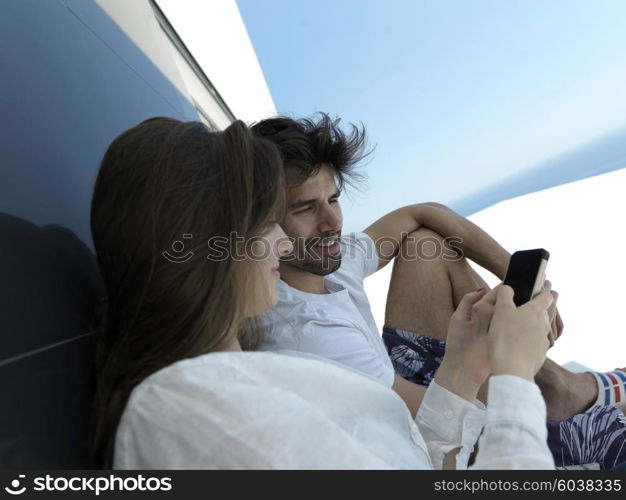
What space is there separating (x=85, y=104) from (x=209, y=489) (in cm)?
91

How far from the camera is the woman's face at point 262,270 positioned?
84 centimetres

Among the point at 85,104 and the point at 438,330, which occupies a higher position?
the point at 85,104

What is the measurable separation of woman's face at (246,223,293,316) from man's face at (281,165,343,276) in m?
0.58

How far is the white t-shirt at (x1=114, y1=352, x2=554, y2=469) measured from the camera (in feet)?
1.70

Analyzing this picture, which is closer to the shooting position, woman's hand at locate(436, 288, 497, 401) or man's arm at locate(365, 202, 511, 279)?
woman's hand at locate(436, 288, 497, 401)

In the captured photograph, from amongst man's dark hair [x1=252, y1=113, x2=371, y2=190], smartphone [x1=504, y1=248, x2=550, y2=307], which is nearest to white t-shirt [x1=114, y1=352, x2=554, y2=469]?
smartphone [x1=504, y1=248, x2=550, y2=307]

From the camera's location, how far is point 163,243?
0.71 m

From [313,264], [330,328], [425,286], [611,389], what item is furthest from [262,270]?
[611,389]

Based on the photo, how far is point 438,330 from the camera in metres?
1.71

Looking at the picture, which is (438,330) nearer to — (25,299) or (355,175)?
(355,175)

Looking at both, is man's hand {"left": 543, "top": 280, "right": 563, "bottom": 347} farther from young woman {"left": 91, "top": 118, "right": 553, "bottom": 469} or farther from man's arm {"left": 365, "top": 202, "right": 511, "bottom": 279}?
young woman {"left": 91, "top": 118, "right": 553, "bottom": 469}

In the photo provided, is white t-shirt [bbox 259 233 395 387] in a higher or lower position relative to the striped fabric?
higher

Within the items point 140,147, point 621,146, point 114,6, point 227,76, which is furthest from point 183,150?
point 621,146

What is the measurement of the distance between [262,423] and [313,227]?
3.57 ft
